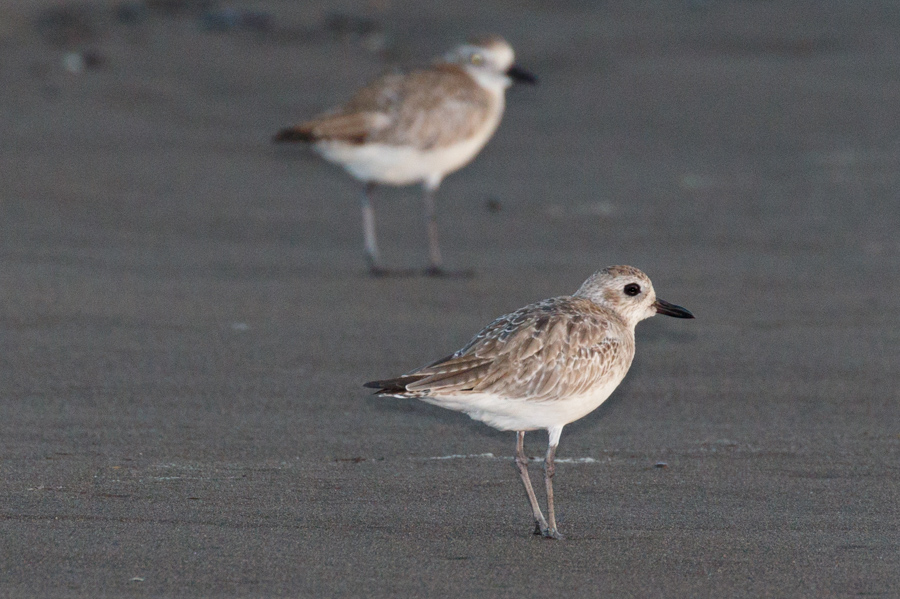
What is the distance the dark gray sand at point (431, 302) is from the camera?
4.81m

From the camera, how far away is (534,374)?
5207 millimetres

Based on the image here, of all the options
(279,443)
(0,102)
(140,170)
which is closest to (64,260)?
(140,170)

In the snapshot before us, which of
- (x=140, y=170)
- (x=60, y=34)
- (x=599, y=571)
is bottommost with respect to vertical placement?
(x=599, y=571)

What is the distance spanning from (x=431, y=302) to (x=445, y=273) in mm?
786

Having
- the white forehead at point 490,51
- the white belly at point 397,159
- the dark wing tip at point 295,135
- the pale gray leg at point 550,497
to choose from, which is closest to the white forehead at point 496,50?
the white forehead at point 490,51

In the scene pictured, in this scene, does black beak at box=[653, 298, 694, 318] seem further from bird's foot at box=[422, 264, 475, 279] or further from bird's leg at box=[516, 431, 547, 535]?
bird's foot at box=[422, 264, 475, 279]

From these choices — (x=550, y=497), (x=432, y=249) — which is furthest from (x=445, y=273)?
(x=550, y=497)

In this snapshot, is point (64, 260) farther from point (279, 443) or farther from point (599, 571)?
point (599, 571)

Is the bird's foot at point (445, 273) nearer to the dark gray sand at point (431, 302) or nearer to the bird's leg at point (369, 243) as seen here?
the dark gray sand at point (431, 302)

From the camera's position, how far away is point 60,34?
16625mm

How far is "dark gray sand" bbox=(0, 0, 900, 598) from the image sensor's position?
4809 mm

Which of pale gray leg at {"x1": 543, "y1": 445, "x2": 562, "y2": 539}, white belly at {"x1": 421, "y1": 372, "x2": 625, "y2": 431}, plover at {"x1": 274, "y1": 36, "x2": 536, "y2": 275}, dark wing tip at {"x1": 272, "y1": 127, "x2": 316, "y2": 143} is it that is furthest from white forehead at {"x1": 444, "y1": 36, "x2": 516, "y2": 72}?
pale gray leg at {"x1": 543, "y1": 445, "x2": 562, "y2": 539}

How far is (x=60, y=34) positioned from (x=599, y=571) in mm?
13871

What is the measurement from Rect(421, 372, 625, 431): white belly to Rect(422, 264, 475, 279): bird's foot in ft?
14.6
